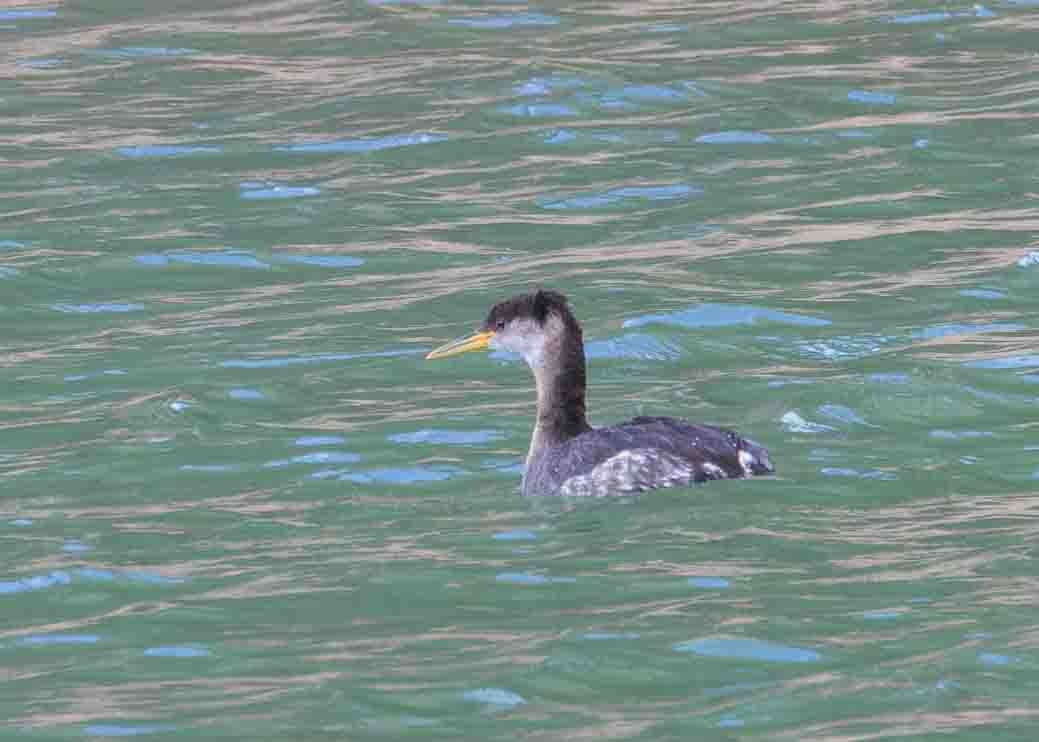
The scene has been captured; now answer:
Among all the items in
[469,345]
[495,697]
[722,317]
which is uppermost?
[469,345]

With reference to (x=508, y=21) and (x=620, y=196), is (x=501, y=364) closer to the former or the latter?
(x=620, y=196)

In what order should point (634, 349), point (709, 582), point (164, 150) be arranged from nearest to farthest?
point (709, 582) < point (634, 349) < point (164, 150)

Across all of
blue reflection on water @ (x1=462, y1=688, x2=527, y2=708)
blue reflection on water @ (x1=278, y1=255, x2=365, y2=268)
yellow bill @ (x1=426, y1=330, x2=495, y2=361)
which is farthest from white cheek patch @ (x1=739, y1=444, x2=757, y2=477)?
blue reflection on water @ (x1=278, y1=255, x2=365, y2=268)

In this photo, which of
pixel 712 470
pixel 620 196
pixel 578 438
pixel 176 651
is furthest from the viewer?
pixel 620 196

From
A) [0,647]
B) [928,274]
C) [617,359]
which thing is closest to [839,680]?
[0,647]

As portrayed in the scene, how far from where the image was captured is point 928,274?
1756 centimetres

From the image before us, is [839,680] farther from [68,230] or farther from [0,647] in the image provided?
[68,230]

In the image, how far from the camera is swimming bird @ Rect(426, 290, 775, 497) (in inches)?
504

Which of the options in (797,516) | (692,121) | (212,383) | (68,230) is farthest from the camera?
(692,121)

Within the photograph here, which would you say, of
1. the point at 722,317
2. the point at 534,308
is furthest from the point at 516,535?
the point at 722,317

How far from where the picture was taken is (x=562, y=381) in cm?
1362

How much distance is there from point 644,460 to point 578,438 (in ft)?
1.68

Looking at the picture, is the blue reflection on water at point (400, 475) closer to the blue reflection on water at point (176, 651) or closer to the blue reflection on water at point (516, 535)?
the blue reflection on water at point (516, 535)

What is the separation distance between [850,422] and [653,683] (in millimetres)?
4278
